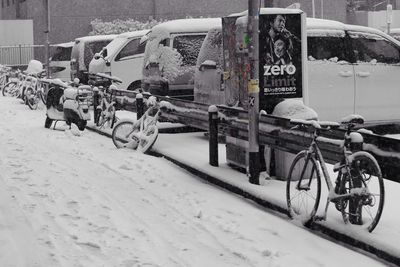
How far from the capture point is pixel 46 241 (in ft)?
18.3

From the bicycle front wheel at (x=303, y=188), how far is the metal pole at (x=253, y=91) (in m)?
0.91

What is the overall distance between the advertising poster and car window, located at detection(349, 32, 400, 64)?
11.2 feet

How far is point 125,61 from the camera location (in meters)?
18.4

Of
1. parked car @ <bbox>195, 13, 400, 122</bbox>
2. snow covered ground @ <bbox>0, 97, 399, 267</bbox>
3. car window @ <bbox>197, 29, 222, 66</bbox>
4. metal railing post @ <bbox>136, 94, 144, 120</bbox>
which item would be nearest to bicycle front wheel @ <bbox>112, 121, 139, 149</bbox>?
metal railing post @ <bbox>136, 94, 144, 120</bbox>

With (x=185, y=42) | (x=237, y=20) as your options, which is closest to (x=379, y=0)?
(x=185, y=42)

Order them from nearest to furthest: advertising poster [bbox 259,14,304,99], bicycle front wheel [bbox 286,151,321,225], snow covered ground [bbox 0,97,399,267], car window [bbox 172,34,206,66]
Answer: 1. snow covered ground [bbox 0,97,399,267]
2. bicycle front wheel [bbox 286,151,321,225]
3. advertising poster [bbox 259,14,304,99]
4. car window [bbox 172,34,206,66]

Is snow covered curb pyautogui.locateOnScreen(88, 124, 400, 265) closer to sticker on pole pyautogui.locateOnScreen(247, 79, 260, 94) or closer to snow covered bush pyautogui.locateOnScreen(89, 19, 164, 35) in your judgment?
sticker on pole pyautogui.locateOnScreen(247, 79, 260, 94)

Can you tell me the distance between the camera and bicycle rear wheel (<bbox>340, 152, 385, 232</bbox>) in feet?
18.0

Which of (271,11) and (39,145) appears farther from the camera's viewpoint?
(39,145)

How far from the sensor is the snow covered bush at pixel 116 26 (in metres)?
35.2

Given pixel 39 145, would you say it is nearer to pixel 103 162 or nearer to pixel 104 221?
pixel 103 162

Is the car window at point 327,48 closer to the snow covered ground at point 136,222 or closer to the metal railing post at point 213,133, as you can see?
the metal railing post at point 213,133

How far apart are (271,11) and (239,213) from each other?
299cm

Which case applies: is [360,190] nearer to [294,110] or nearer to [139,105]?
[294,110]
